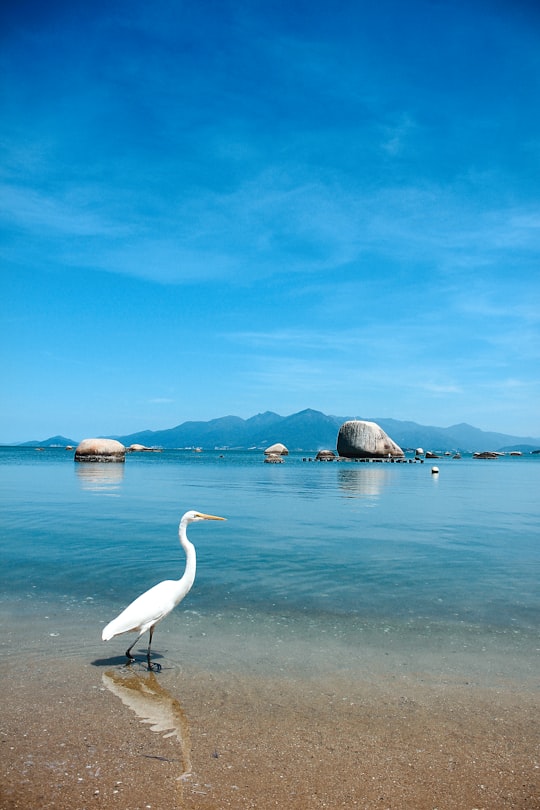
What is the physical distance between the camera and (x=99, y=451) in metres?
60.5

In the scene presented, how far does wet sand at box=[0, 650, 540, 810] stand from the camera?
3908mm

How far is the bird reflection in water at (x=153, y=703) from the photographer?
15.3 feet

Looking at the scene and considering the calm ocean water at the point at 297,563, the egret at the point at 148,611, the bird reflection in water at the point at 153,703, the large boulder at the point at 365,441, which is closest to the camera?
the bird reflection in water at the point at 153,703

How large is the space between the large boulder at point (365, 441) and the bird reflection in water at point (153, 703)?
76.5 m

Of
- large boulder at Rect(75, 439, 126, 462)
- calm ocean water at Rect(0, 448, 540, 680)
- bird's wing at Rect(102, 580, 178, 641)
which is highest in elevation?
large boulder at Rect(75, 439, 126, 462)

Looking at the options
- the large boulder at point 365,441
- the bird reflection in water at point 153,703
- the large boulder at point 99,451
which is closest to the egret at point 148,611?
the bird reflection in water at point 153,703

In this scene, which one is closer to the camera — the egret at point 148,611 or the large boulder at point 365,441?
the egret at point 148,611

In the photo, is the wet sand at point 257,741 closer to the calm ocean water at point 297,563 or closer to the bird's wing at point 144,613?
the bird's wing at point 144,613

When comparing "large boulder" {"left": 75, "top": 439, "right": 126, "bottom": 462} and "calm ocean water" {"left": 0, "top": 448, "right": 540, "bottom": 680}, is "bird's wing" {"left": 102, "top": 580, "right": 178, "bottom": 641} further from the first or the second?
"large boulder" {"left": 75, "top": 439, "right": 126, "bottom": 462}

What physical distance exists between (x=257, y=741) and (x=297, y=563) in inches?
286

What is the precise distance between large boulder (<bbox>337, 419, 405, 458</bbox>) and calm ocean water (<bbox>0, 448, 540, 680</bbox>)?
190 ft

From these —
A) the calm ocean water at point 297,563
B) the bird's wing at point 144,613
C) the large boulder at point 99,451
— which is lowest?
the calm ocean water at point 297,563

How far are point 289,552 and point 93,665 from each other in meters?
7.10

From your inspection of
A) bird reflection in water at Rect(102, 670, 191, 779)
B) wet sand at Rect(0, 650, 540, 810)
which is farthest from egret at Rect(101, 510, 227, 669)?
wet sand at Rect(0, 650, 540, 810)
